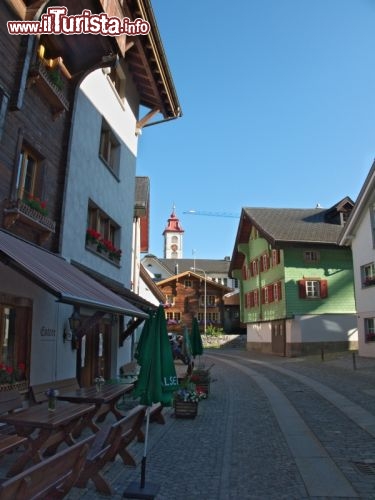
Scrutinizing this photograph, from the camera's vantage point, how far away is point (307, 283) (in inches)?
1281

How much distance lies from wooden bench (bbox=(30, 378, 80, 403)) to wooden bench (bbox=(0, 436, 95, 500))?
171 inches

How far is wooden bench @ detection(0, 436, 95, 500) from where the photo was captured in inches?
132

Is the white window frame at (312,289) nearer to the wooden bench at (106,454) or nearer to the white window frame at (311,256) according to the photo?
the white window frame at (311,256)

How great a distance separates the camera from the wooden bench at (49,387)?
28.3 ft

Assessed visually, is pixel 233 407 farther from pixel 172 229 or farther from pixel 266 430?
pixel 172 229

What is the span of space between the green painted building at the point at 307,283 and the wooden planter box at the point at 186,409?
22.6 meters

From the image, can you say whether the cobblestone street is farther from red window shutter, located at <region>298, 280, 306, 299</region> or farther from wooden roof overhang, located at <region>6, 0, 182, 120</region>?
red window shutter, located at <region>298, 280, 306, 299</region>

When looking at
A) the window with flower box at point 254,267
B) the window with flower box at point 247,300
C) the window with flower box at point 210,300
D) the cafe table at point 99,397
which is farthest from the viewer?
the window with flower box at point 210,300

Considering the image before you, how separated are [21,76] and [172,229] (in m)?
114

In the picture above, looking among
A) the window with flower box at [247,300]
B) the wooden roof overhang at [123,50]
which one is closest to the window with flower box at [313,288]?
the window with flower box at [247,300]

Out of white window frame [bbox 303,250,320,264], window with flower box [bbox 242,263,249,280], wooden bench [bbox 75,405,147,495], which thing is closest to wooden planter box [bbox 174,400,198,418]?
wooden bench [bbox 75,405,147,495]

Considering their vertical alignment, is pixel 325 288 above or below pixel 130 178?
below

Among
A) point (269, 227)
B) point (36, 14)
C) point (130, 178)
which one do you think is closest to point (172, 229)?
point (269, 227)

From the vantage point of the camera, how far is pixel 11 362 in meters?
8.59
